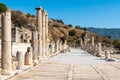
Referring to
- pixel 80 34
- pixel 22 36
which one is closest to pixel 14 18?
pixel 22 36

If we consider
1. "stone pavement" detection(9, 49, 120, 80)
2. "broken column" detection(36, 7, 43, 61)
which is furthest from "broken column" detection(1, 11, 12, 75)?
"broken column" detection(36, 7, 43, 61)

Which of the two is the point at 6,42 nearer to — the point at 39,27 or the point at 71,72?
the point at 71,72

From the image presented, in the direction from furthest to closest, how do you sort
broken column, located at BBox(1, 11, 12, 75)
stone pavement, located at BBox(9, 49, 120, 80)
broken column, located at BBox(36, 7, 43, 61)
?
1. broken column, located at BBox(36, 7, 43, 61)
2. broken column, located at BBox(1, 11, 12, 75)
3. stone pavement, located at BBox(9, 49, 120, 80)

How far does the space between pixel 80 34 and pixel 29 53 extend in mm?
114132

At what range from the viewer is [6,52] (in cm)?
1631

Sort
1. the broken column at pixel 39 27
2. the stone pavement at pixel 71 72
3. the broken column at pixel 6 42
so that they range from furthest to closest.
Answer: the broken column at pixel 39 27 → the broken column at pixel 6 42 → the stone pavement at pixel 71 72

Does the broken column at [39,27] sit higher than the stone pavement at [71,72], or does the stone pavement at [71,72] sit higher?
the broken column at [39,27]

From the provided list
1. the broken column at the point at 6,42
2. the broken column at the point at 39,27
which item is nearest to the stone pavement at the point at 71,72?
the broken column at the point at 6,42

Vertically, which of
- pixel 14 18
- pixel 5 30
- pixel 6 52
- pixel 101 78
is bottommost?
pixel 101 78

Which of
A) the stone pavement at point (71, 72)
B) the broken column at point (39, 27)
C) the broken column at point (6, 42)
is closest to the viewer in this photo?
the stone pavement at point (71, 72)

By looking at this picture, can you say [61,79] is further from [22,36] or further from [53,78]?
[22,36]

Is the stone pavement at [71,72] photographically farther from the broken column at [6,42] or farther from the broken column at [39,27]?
the broken column at [39,27]

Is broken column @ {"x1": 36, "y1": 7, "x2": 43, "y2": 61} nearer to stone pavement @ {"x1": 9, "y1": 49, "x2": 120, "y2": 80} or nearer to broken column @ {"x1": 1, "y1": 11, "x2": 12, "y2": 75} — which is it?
stone pavement @ {"x1": 9, "y1": 49, "x2": 120, "y2": 80}

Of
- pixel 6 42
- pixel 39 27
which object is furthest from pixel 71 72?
pixel 39 27
